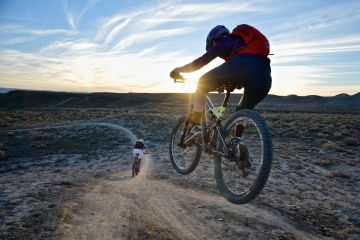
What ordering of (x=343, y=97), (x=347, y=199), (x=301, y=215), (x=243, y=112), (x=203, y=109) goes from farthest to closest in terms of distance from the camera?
(x=343, y=97) < (x=347, y=199) < (x=301, y=215) < (x=203, y=109) < (x=243, y=112)

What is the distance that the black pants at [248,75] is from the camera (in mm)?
5281

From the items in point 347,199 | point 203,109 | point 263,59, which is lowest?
point 347,199

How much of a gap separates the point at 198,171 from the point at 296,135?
1741cm

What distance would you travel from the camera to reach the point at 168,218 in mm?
11273

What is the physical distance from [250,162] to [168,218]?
22.3 feet

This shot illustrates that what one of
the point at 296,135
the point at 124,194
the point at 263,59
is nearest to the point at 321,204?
the point at 124,194

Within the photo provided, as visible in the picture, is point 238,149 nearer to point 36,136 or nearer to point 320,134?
point 320,134

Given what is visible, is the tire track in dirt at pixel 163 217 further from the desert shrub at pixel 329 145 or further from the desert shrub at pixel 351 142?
the desert shrub at pixel 351 142

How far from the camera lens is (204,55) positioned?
5.57 meters

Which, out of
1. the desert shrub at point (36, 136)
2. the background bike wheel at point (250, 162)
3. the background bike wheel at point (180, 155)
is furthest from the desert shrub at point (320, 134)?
the background bike wheel at point (250, 162)

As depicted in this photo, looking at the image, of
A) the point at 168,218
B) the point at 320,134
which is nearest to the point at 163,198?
the point at 168,218

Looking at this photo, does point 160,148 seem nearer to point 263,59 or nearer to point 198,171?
point 198,171

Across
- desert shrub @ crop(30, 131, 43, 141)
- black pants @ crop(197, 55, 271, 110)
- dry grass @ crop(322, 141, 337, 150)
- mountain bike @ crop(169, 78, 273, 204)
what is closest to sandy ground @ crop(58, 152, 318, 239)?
mountain bike @ crop(169, 78, 273, 204)

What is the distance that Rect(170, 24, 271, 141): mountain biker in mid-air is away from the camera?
5.26 m
